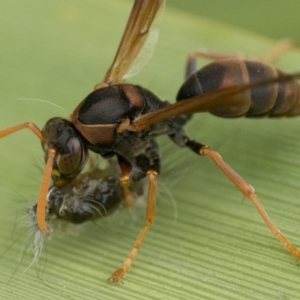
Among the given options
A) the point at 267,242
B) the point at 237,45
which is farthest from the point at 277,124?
the point at 267,242

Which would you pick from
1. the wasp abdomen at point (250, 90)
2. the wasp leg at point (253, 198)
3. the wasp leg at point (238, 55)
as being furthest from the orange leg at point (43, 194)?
the wasp leg at point (238, 55)

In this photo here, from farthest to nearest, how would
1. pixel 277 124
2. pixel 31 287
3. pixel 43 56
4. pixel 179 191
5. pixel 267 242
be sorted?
pixel 43 56 → pixel 277 124 → pixel 179 191 → pixel 267 242 → pixel 31 287

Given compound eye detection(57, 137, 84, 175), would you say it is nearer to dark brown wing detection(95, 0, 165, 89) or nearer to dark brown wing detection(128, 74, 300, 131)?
dark brown wing detection(128, 74, 300, 131)

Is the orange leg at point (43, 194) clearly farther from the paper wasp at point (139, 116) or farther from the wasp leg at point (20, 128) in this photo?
the wasp leg at point (20, 128)

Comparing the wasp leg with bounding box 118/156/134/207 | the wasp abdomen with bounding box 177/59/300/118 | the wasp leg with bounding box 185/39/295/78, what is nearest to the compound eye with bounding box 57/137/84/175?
the wasp leg with bounding box 118/156/134/207

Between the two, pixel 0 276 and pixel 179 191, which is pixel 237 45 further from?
pixel 0 276

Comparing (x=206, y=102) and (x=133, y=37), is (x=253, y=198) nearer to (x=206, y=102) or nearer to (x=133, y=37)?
(x=206, y=102)

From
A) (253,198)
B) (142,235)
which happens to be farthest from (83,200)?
(253,198)

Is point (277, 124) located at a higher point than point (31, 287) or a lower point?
higher
